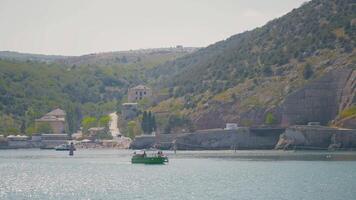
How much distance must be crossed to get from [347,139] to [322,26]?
46599 mm

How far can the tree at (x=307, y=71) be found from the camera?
166500mm

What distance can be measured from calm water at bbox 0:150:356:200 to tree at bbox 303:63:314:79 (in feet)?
124

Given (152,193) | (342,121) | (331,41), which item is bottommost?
(152,193)

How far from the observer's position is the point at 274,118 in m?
160

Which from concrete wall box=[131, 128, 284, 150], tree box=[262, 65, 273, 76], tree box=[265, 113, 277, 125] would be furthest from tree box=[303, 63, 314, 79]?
concrete wall box=[131, 128, 284, 150]

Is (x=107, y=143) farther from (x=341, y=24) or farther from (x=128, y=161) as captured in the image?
(x=128, y=161)

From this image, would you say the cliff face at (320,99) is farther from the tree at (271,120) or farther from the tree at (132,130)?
the tree at (132,130)

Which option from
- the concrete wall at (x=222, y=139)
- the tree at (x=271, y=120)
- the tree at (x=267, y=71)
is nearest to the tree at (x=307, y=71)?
the tree at (x=271, y=120)

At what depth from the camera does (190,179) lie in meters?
93.4

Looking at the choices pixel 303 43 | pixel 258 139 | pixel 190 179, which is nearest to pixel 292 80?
pixel 258 139

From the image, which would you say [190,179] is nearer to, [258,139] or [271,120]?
[258,139]

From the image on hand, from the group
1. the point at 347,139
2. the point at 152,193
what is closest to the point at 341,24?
the point at 347,139

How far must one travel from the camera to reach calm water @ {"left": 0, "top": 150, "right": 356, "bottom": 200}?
77812 millimetres

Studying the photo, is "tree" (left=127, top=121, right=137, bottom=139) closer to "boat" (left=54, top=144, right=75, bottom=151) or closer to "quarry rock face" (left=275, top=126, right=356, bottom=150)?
"boat" (left=54, top=144, right=75, bottom=151)
